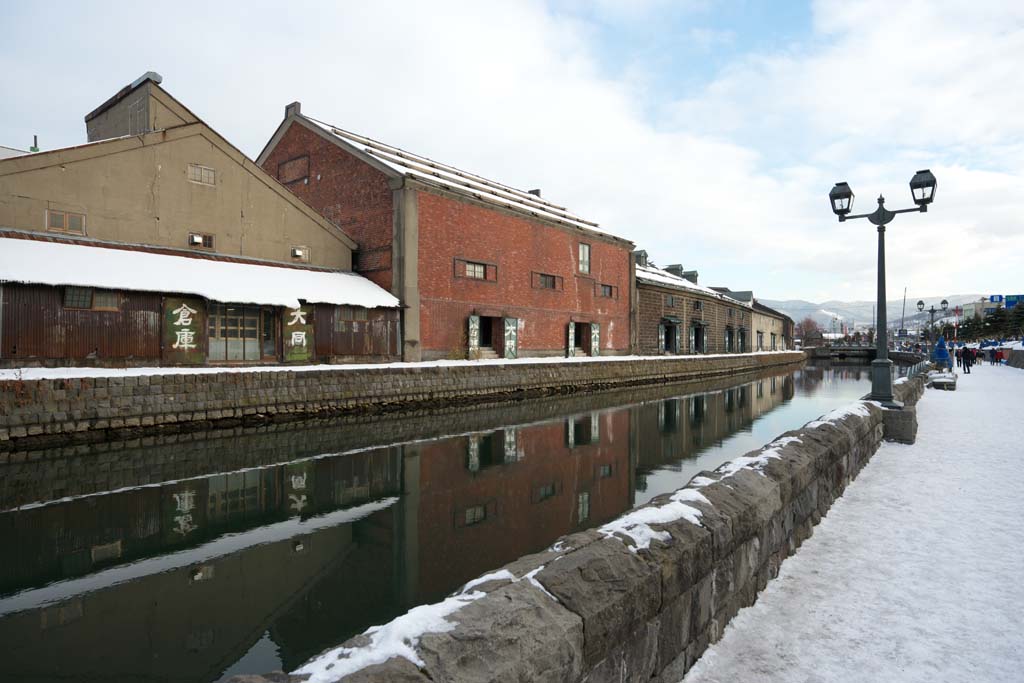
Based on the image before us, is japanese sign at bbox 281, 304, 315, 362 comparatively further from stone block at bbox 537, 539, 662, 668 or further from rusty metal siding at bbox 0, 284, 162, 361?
stone block at bbox 537, 539, 662, 668

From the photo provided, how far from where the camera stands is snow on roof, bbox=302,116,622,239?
25.9 metres

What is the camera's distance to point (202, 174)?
19.8 metres

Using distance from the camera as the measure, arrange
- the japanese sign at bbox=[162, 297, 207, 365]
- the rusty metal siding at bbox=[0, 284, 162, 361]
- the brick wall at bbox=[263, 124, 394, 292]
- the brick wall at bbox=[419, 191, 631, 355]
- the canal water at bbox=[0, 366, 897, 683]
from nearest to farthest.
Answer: the canal water at bbox=[0, 366, 897, 683] < the rusty metal siding at bbox=[0, 284, 162, 361] < the japanese sign at bbox=[162, 297, 207, 365] < the brick wall at bbox=[263, 124, 394, 292] < the brick wall at bbox=[419, 191, 631, 355]

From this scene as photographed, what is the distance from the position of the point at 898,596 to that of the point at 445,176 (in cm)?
2901

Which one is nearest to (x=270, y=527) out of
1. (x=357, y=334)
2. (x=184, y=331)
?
(x=184, y=331)

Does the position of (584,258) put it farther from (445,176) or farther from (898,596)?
(898,596)

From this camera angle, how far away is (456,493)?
912 cm

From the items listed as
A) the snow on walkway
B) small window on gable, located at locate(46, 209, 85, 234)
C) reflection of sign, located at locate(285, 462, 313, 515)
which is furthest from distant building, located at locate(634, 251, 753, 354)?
the snow on walkway

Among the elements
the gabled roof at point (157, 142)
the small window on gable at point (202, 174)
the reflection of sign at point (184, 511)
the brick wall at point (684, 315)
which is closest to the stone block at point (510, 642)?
the reflection of sign at point (184, 511)

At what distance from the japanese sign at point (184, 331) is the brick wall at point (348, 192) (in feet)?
26.9

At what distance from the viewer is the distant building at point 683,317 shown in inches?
1598

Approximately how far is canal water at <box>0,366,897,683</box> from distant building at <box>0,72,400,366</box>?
4.55m

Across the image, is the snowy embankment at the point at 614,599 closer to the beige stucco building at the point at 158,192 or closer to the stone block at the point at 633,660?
the stone block at the point at 633,660

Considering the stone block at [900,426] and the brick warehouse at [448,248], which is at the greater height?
the brick warehouse at [448,248]
